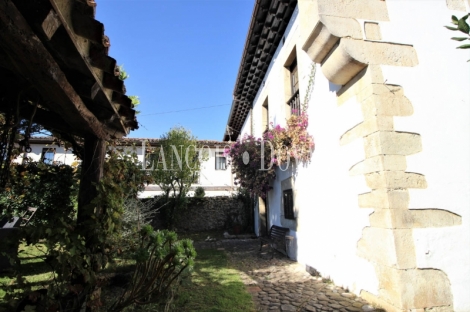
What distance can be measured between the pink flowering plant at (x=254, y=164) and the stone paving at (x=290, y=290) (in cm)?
206

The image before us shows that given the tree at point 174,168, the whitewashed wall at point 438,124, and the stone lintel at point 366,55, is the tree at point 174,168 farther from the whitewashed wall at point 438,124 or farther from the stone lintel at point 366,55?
the whitewashed wall at point 438,124

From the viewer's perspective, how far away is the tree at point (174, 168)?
11.3 m

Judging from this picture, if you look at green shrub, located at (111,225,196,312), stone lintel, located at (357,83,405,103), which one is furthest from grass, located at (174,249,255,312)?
stone lintel, located at (357,83,405,103)

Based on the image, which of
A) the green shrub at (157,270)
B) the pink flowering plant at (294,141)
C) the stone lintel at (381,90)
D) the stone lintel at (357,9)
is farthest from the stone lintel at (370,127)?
the green shrub at (157,270)

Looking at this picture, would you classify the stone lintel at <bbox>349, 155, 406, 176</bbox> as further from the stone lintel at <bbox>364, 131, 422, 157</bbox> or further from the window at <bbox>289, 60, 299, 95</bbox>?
the window at <bbox>289, 60, 299, 95</bbox>

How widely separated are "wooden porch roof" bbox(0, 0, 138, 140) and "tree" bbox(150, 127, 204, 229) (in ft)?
27.4

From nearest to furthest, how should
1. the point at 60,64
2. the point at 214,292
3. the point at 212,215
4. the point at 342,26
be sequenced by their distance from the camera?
the point at 60,64 → the point at 342,26 → the point at 214,292 → the point at 212,215

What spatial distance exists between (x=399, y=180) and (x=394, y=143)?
0.41m

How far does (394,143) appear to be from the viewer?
277 cm

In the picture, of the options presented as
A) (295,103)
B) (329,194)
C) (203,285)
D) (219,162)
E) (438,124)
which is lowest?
(203,285)

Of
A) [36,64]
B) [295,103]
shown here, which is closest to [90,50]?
[36,64]

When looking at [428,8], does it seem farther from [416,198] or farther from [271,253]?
[271,253]

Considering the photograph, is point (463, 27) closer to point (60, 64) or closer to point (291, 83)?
point (60, 64)

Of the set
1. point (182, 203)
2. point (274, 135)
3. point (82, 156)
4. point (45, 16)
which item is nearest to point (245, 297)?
point (82, 156)
